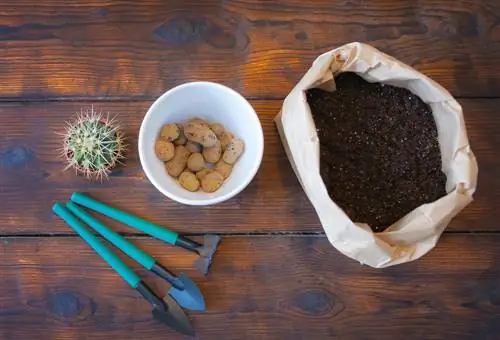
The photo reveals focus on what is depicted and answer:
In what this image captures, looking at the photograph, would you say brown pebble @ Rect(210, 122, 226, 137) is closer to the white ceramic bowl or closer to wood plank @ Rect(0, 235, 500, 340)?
the white ceramic bowl

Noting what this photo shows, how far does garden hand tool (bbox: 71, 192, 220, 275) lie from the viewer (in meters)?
0.79

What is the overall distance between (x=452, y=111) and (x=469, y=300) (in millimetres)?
262

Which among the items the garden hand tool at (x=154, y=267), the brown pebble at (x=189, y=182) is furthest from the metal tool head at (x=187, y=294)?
the brown pebble at (x=189, y=182)

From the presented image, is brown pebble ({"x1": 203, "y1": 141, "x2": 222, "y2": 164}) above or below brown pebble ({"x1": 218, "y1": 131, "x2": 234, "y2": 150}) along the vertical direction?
below

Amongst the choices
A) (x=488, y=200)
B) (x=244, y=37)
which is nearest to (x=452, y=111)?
(x=488, y=200)

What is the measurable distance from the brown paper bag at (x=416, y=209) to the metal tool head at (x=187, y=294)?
7.4 inches

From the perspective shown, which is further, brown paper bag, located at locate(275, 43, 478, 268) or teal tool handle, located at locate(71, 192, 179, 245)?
teal tool handle, located at locate(71, 192, 179, 245)

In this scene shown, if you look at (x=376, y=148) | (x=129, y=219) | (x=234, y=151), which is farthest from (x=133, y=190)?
(x=376, y=148)

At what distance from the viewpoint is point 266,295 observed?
2.63ft

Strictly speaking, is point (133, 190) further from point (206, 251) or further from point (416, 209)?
point (416, 209)

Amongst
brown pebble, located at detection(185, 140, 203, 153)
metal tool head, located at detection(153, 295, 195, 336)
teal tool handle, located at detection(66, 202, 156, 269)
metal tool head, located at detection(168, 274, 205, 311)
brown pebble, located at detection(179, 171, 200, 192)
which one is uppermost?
brown pebble, located at detection(185, 140, 203, 153)

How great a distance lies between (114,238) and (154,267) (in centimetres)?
6

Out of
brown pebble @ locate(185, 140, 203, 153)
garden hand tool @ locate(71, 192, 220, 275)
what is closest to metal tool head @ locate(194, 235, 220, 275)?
garden hand tool @ locate(71, 192, 220, 275)

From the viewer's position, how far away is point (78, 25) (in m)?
0.84
